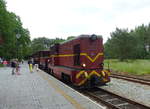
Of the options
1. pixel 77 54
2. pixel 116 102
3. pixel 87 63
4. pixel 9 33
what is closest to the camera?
pixel 116 102

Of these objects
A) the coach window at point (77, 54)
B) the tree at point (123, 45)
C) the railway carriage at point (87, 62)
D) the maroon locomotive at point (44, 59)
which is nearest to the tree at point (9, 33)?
the maroon locomotive at point (44, 59)

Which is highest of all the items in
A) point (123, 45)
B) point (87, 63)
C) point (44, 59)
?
point (123, 45)

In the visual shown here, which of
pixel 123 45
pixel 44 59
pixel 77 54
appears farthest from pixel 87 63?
pixel 123 45

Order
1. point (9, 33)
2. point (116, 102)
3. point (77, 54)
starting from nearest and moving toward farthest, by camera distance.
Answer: point (116, 102)
point (77, 54)
point (9, 33)

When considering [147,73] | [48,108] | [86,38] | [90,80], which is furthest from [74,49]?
[147,73]

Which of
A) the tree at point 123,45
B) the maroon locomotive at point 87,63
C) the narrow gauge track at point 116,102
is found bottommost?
the narrow gauge track at point 116,102

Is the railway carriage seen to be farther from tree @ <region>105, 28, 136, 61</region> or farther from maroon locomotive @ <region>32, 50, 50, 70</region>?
tree @ <region>105, 28, 136, 61</region>

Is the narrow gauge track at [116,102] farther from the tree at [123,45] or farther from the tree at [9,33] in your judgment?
the tree at [123,45]

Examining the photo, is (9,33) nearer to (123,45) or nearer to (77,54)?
(123,45)

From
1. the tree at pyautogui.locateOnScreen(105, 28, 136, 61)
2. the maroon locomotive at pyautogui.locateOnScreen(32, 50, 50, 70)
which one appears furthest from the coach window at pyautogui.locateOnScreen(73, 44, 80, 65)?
the tree at pyautogui.locateOnScreen(105, 28, 136, 61)

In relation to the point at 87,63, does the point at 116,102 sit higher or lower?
lower

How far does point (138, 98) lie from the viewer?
8828 mm

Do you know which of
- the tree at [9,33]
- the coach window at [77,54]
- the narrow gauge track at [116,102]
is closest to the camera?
the narrow gauge track at [116,102]

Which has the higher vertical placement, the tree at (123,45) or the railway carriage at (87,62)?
the tree at (123,45)
